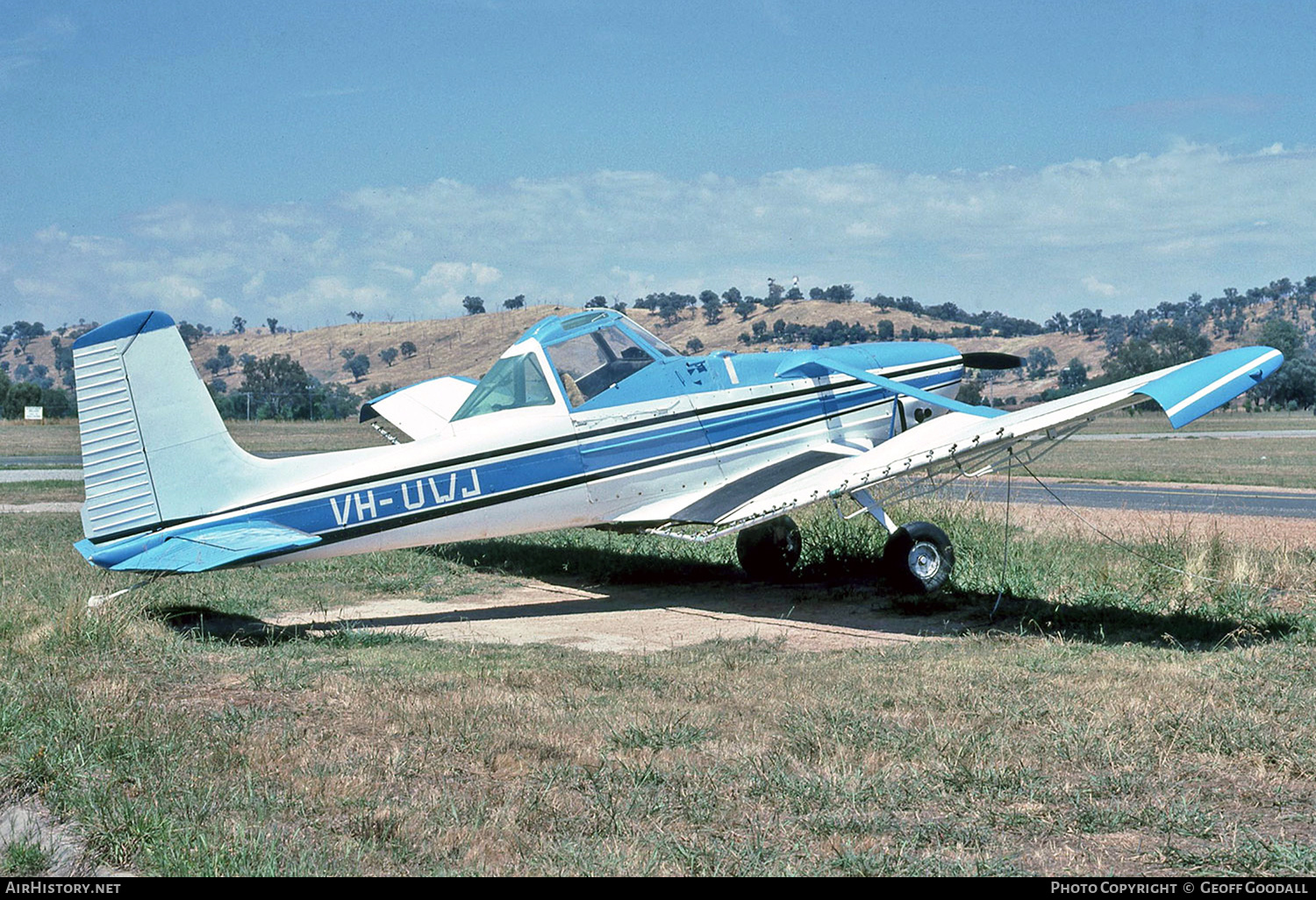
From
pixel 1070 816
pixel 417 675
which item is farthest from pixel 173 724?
pixel 1070 816

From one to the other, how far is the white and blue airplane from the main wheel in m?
0.02

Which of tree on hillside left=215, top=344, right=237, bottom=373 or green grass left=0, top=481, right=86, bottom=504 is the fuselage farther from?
tree on hillside left=215, top=344, right=237, bottom=373

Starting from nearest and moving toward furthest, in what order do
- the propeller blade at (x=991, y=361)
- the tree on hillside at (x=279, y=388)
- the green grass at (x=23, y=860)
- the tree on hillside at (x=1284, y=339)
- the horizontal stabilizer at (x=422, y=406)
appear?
the green grass at (x=23, y=860)
the propeller blade at (x=991, y=361)
the horizontal stabilizer at (x=422, y=406)
the tree on hillside at (x=279, y=388)
the tree on hillside at (x=1284, y=339)

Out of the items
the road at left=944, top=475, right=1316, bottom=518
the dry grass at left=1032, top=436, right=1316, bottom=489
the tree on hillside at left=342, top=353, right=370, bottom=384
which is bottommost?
the dry grass at left=1032, top=436, right=1316, bottom=489

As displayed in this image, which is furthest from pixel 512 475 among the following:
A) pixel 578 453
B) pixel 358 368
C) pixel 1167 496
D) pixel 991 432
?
pixel 358 368

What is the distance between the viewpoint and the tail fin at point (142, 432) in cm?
834

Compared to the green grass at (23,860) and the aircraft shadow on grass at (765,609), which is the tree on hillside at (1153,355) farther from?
the green grass at (23,860)

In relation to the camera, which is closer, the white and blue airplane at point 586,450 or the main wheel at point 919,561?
the white and blue airplane at point 586,450

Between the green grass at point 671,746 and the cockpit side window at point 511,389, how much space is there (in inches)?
102

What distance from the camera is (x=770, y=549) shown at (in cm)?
1207

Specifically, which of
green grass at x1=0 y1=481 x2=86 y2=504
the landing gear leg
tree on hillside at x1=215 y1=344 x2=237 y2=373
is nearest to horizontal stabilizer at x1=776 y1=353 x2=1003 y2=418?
the landing gear leg

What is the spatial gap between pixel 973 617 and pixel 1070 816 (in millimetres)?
5256

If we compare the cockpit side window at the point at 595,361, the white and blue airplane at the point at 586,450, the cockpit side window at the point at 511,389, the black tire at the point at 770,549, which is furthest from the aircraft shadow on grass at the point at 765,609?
the cockpit side window at the point at 595,361

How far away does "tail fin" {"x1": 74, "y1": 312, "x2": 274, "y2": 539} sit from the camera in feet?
27.3
